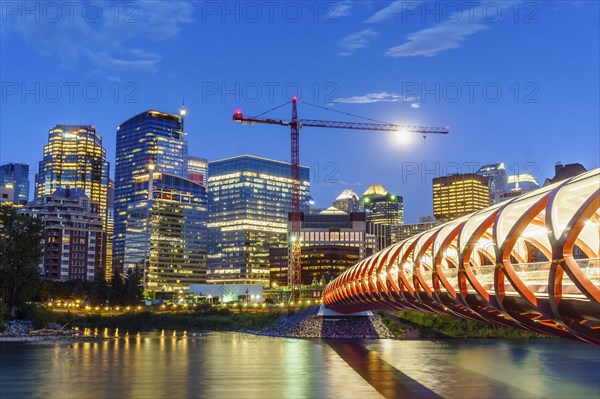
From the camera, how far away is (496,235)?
75.4 ft

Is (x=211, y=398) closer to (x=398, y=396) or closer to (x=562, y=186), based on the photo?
(x=398, y=396)

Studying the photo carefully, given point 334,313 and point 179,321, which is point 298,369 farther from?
point 179,321

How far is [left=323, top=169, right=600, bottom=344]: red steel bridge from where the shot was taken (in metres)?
18.0

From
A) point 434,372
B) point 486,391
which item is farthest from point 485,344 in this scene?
point 486,391

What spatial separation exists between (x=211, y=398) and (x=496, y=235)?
86.6 ft

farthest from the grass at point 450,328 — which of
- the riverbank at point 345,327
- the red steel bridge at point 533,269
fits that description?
the red steel bridge at point 533,269

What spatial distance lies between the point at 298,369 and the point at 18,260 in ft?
190

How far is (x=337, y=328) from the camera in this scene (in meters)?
91.9

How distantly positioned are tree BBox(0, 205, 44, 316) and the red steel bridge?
7689 cm

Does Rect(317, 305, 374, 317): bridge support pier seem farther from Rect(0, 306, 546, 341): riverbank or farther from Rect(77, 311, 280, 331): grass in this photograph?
Rect(77, 311, 280, 331): grass

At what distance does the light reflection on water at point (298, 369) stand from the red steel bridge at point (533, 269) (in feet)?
52.3

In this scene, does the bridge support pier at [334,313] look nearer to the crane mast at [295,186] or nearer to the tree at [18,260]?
the tree at [18,260]

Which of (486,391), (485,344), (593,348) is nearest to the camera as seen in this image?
(486,391)

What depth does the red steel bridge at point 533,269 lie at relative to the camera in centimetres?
1805
